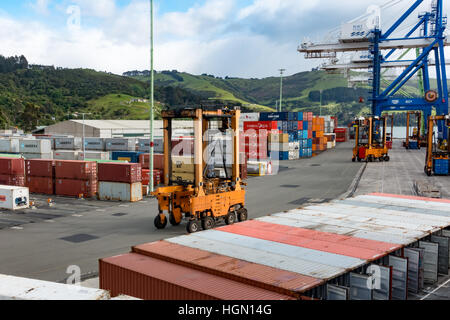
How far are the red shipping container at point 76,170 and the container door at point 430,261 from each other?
24.4m

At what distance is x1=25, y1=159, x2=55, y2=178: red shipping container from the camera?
32.7 m

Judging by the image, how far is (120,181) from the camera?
96.6ft

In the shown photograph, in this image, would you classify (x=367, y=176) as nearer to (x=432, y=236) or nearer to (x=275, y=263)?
(x=432, y=236)

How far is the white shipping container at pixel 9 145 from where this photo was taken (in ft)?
156

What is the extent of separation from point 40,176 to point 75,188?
408 centimetres

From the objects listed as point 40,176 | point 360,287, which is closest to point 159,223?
point 360,287

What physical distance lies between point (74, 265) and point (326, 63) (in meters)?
68.1

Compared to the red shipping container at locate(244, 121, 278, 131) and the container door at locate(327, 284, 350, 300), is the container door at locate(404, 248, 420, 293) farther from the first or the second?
the red shipping container at locate(244, 121, 278, 131)

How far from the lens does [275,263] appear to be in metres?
9.70

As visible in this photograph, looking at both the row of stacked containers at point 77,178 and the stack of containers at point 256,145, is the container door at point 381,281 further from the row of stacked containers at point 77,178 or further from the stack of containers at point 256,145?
the stack of containers at point 256,145

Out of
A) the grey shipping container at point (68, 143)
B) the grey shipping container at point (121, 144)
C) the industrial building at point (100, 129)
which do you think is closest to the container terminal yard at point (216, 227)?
the grey shipping container at point (121, 144)

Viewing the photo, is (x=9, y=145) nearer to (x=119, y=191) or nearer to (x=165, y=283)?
(x=119, y=191)
